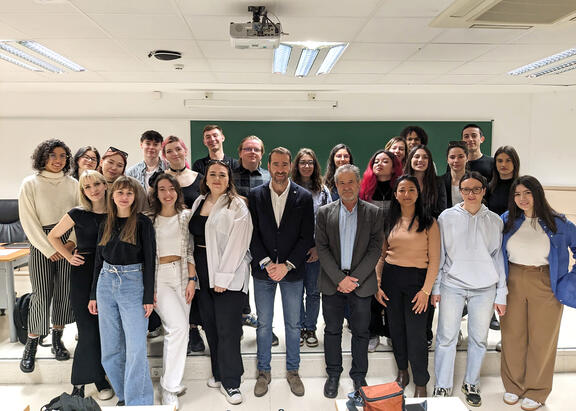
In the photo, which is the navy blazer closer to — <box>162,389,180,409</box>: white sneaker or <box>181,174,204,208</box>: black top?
<box>181,174,204,208</box>: black top

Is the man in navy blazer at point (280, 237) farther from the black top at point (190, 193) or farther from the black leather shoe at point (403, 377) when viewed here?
the black leather shoe at point (403, 377)

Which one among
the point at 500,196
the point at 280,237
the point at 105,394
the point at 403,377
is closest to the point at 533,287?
the point at 500,196

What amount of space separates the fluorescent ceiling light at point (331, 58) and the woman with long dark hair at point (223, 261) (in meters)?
1.92

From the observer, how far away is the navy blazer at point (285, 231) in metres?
2.74

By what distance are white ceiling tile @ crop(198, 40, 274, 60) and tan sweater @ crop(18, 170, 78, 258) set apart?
1716 mm

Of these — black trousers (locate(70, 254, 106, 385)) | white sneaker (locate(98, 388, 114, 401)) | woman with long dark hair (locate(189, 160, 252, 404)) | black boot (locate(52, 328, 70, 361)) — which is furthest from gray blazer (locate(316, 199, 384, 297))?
black boot (locate(52, 328, 70, 361))

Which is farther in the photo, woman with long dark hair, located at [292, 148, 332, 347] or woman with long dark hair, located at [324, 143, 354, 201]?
woman with long dark hair, located at [324, 143, 354, 201]

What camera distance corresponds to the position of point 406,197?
2637mm

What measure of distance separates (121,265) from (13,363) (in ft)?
5.03

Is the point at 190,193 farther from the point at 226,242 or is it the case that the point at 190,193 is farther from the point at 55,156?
the point at 55,156

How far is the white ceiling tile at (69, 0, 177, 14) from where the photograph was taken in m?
2.65

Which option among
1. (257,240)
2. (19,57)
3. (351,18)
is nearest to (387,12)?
(351,18)

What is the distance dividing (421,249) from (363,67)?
2.69 metres

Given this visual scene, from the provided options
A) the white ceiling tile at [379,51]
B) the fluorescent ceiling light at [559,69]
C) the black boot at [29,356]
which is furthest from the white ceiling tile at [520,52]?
the black boot at [29,356]
